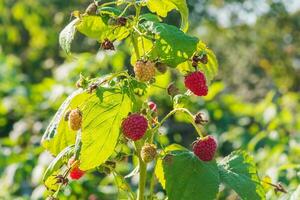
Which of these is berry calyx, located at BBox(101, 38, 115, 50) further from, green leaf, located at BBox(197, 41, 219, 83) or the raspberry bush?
green leaf, located at BBox(197, 41, 219, 83)

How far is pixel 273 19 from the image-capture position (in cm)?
1473

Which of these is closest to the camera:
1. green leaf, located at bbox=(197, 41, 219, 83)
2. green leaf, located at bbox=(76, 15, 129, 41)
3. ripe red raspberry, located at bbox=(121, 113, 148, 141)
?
ripe red raspberry, located at bbox=(121, 113, 148, 141)

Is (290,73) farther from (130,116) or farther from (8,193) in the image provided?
(130,116)

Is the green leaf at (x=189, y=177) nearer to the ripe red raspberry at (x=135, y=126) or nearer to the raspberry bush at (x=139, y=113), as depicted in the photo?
the raspberry bush at (x=139, y=113)

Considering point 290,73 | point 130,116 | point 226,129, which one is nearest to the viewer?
point 130,116

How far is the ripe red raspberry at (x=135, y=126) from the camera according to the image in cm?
119

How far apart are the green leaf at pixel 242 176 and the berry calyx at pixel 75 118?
306mm

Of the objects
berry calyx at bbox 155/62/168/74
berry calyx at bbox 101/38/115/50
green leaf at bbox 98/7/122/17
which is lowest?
berry calyx at bbox 155/62/168/74

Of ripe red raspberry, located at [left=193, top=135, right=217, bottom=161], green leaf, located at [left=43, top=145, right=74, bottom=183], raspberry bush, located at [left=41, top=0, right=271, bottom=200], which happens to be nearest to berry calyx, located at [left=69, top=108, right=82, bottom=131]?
raspberry bush, located at [left=41, top=0, right=271, bottom=200]

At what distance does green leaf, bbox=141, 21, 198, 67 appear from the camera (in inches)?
48.6

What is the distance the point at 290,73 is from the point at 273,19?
1486mm

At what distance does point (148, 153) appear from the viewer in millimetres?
1243

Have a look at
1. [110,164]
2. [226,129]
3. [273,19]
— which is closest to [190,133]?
[226,129]

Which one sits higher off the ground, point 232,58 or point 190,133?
point 190,133
